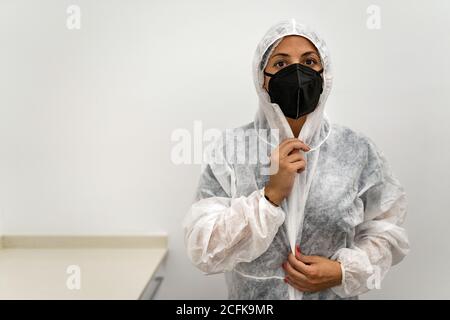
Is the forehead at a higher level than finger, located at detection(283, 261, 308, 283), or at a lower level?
higher

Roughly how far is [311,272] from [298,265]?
0.11 ft

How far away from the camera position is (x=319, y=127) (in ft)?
3.12

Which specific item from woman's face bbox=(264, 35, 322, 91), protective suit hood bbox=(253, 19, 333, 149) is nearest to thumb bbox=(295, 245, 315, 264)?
protective suit hood bbox=(253, 19, 333, 149)

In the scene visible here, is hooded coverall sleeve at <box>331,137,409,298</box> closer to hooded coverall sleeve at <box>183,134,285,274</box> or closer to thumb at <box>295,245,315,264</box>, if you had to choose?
thumb at <box>295,245,315,264</box>

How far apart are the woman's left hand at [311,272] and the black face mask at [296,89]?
0.35 metres

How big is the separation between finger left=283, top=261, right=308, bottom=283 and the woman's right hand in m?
0.17

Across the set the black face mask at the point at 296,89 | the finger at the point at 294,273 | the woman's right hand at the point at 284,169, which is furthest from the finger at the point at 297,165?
the finger at the point at 294,273

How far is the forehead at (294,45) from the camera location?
893mm

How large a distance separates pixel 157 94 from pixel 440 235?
1.23 metres

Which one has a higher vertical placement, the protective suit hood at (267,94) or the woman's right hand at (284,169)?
A: the protective suit hood at (267,94)

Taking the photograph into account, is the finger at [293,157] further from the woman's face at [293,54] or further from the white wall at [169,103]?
the white wall at [169,103]

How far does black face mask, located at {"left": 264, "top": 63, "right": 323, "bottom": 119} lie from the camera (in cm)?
86

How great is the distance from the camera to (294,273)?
0.89m
